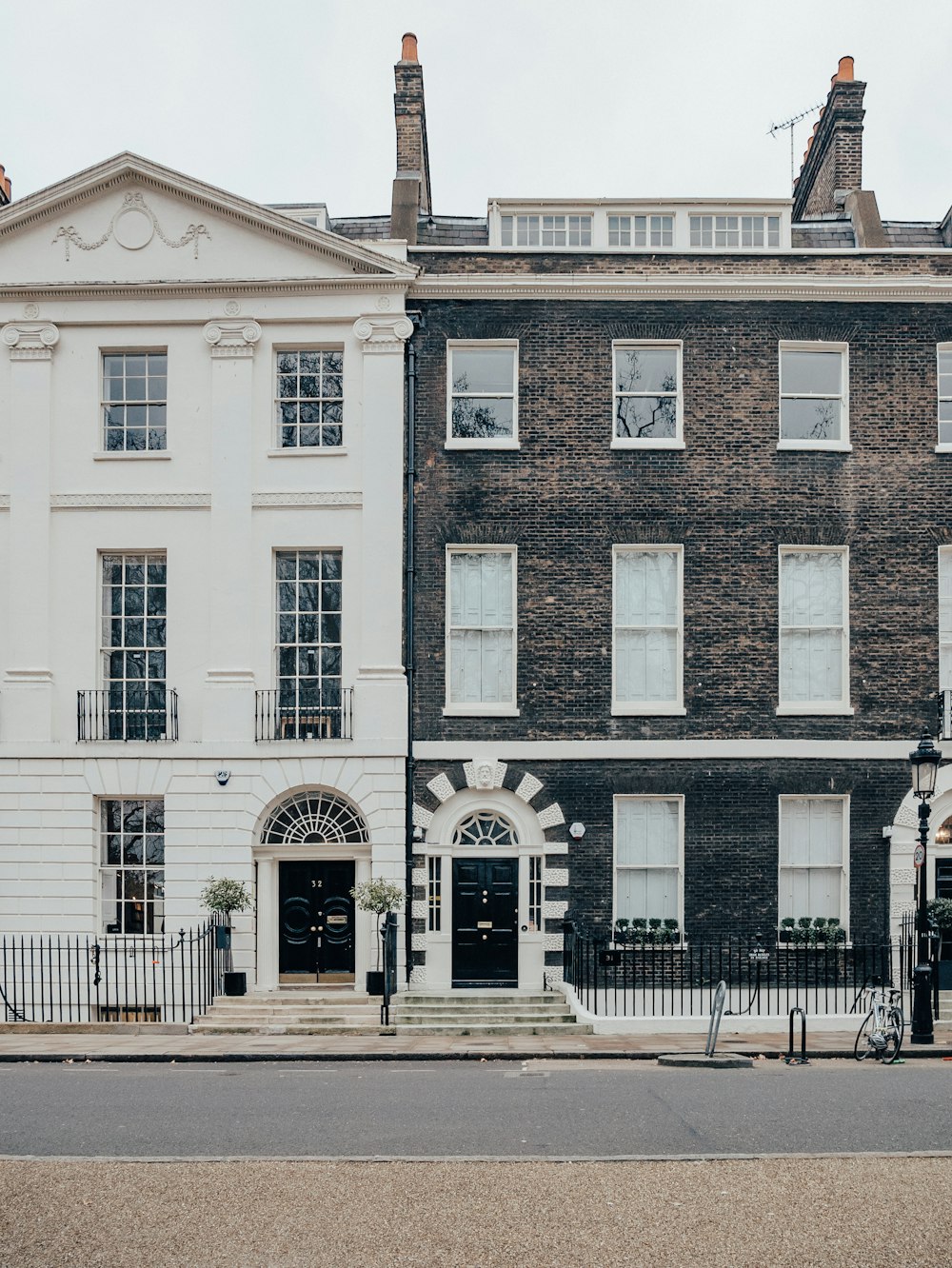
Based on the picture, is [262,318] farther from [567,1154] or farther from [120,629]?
[567,1154]

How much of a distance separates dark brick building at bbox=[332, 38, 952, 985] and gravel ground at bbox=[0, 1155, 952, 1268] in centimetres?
1214

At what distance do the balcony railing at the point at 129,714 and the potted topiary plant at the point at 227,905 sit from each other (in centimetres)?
259

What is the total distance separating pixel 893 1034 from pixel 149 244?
A: 54.5ft

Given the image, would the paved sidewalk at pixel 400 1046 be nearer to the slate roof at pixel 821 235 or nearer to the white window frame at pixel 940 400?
the white window frame at pixel 940 400

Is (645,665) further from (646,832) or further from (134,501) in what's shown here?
(134,501)

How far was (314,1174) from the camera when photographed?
961 centimetres

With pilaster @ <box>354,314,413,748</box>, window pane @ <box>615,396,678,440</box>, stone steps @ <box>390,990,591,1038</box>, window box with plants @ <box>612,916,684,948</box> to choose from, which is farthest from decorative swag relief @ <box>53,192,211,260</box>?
window box with plants @ <box>612,916,684,948</box>

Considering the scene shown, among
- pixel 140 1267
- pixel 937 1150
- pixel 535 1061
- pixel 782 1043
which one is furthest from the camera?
pixel 782 1043

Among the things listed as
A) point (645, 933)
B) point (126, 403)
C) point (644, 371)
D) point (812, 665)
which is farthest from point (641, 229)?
point (645, 933)

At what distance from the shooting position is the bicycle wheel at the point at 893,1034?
1658 cm

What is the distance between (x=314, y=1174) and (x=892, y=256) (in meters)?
18.4

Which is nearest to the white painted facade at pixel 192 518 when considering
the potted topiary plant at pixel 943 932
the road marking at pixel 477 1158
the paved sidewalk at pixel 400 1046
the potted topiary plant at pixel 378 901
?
the potted topiary plant at pixel 378 901

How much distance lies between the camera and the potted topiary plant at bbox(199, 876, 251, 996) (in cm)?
2119

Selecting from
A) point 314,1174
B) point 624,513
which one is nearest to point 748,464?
point 624,513
